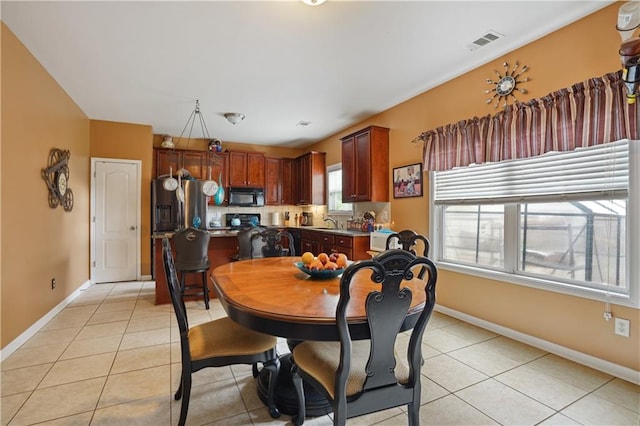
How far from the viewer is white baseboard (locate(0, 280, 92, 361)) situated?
251cm

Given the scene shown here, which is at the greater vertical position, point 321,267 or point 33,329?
point 321,267

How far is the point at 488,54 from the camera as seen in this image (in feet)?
9.71

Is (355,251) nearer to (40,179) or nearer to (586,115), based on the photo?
(586,115)

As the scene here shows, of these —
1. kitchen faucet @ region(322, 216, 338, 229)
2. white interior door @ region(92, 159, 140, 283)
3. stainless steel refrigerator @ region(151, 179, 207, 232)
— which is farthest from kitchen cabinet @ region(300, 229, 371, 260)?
white interior door @ region(92, 159, 140, 283)

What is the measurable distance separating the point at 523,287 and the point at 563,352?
0.56 m

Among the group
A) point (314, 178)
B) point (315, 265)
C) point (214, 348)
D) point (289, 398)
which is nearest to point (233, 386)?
point (289, 398)

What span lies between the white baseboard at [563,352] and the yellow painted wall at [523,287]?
4cm

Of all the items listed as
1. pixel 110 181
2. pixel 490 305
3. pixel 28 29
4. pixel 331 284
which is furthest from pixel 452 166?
pixel 110 181

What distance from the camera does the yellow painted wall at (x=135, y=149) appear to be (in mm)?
5094

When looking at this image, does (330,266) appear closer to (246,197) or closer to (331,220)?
(331,220)

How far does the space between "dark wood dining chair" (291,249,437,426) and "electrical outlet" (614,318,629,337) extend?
6.18ft

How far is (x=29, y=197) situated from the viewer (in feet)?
9.59

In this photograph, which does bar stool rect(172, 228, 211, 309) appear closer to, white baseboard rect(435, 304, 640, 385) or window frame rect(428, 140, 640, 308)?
window frame rect(428, 140, 640, 308)

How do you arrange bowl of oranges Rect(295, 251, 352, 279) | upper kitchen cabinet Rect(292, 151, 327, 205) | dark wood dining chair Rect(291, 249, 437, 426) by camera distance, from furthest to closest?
upper kitchen cabinet Rect(292, 151, 327, 205) → bowl of oranges Rect(295, 251, 352, 279) → dark wood dining chair Rect(291, 249, 437, 426)
